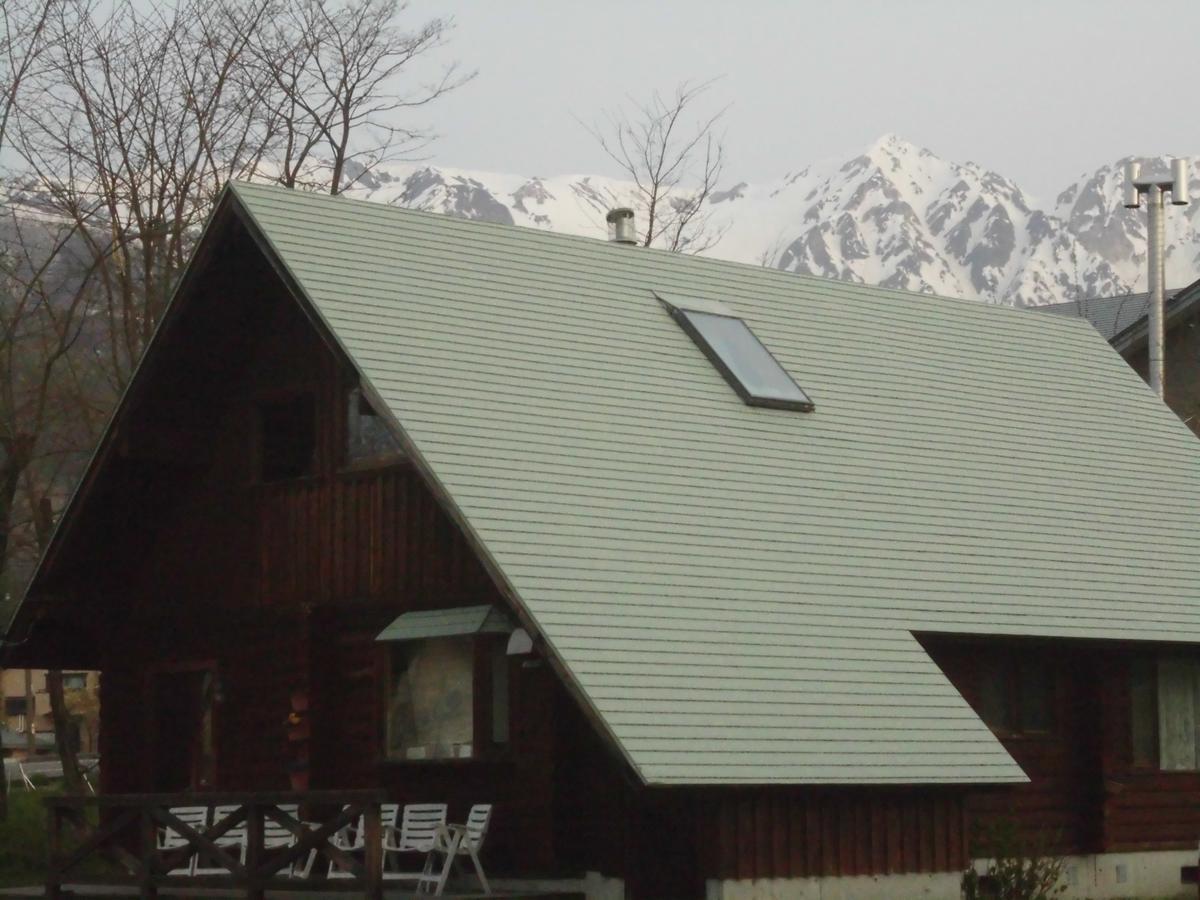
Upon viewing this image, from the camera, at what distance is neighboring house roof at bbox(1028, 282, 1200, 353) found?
1641 inches

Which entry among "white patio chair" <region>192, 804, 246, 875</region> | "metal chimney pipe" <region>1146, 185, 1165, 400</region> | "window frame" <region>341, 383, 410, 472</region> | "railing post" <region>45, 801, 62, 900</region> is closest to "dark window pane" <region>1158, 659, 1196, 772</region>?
"window frame" <region>341, 383, 410, 472</region>

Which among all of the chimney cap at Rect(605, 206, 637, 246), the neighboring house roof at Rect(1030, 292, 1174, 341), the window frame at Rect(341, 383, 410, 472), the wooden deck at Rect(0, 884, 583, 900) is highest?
the neighboring house roof at Rect(1030, 292, 1174, 341)

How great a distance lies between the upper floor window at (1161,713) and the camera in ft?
74.9

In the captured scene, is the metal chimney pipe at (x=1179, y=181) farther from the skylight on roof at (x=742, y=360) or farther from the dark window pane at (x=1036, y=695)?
the dark window pane at (x=1036, y=695)

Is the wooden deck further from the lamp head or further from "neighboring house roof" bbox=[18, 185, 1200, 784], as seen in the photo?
the lamp head

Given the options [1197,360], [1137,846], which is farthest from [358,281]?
[1197,360]

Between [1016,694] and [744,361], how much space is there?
4.45 metres

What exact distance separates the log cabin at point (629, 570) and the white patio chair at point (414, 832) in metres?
0.37

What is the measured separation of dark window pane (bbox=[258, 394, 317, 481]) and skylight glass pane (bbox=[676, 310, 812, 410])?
414cm

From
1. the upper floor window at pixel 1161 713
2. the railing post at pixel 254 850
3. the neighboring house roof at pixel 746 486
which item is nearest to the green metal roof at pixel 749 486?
the neighboring house roof at pixel 746 486

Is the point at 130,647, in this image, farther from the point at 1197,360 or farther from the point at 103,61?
the point at 1197,360

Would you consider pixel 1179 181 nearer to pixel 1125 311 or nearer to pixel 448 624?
pixel 1125 311

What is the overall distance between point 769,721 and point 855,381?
6986 millimetres

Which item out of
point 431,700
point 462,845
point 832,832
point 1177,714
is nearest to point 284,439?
point 431,700
